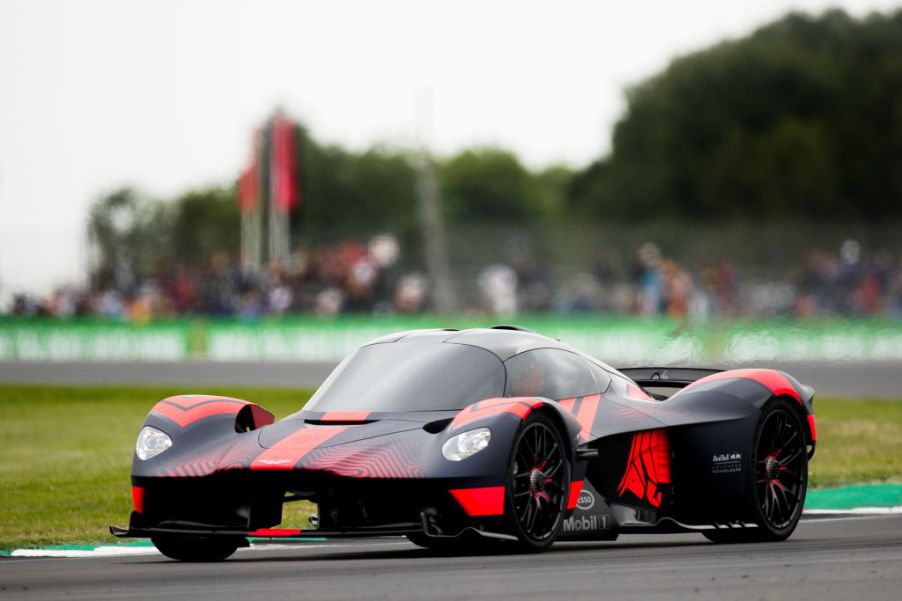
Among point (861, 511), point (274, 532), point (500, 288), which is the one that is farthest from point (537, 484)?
point (500, 288)

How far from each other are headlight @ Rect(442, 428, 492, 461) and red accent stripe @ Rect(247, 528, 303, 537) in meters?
0.84

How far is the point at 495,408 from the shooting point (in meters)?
8.82

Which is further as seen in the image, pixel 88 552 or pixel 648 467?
pixel 88 552

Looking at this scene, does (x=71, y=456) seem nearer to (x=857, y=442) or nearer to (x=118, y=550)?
(x=118, y=550)

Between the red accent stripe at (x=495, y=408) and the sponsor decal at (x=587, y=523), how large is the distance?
2.18 ft

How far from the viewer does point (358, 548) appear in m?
10.4

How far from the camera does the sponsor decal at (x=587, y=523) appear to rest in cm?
909

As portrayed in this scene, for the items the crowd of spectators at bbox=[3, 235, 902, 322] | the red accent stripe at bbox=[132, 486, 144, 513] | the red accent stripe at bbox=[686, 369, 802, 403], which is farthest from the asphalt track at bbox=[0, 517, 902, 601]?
the crowd of spectators at bbox=[3, 235, 902, 322]

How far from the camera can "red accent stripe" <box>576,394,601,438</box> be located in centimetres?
948

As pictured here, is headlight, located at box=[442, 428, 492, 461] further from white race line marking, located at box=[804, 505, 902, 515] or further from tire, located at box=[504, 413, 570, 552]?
white race line marking, located at box=[804, 505, 902, 515]

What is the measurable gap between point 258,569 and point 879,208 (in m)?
Answer: 75.4

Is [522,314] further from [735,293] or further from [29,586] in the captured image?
[29,586]

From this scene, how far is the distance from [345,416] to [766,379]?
274 centimetres

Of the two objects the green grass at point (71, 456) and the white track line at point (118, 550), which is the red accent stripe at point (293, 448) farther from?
the green grass at point (71, 456)
